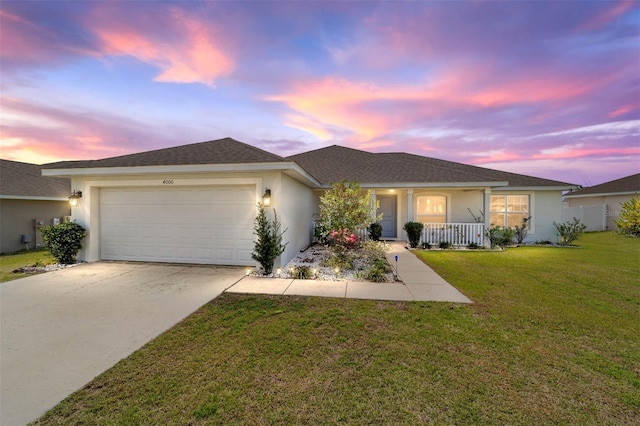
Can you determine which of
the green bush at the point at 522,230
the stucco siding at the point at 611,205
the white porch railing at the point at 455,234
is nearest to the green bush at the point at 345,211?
the white porch railing at the point at 455,234

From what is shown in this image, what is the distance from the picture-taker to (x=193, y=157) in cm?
730

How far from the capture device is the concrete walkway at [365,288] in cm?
496

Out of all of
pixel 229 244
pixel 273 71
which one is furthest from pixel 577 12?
pixel 229 244

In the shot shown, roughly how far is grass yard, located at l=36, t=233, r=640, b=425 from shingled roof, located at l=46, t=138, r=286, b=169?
375 centimetres

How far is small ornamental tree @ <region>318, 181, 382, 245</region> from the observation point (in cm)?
805

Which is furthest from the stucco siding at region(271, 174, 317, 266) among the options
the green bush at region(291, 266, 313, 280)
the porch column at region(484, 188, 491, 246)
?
the porch column at region(484, 188, 491, 246)

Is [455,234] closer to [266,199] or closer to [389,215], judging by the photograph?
[389,215]

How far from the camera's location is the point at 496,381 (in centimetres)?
253

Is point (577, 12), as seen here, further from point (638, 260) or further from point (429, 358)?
point (429, 358)

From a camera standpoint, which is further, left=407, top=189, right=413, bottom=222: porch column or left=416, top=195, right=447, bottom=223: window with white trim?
left=416, top=195, right=447, bottom=223: window with white trim

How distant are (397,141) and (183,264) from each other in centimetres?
1666

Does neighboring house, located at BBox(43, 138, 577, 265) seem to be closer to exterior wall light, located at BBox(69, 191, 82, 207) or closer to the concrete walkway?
exterior wall light, located at BBox(69, 191, 82, 207)

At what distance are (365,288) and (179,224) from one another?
573 centimetres

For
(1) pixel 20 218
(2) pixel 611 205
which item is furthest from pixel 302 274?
(2) pixel 611 205
